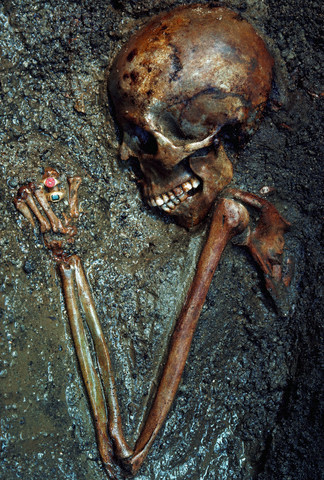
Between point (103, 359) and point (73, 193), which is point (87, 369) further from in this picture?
point (73, 193)

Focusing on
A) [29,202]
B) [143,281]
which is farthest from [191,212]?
[29,202]

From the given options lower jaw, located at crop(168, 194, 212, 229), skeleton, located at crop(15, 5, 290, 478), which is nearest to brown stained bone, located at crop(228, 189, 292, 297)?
skeleton, located at crop(15, 5, 290, 478)

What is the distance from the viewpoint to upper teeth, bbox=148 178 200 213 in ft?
6.23

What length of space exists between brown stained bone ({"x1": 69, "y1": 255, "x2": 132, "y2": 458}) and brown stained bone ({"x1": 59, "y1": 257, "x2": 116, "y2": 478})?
18 millimetres

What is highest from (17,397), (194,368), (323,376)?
(17,397)

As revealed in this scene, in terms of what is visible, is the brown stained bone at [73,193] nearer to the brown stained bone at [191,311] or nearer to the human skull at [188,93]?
the human skull at [188,93]

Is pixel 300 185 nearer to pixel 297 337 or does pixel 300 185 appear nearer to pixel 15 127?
pixel 297 337

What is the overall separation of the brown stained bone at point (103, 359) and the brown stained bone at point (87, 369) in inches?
0.7

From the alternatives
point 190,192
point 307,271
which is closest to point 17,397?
point 190,192

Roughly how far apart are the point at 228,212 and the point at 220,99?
339 millimetres

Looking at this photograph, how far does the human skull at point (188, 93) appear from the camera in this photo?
1740mm

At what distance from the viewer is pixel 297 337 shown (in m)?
1.95

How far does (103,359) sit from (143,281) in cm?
28

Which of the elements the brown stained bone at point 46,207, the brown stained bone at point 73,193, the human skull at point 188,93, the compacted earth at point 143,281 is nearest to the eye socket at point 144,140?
the human skull at point 188,93
